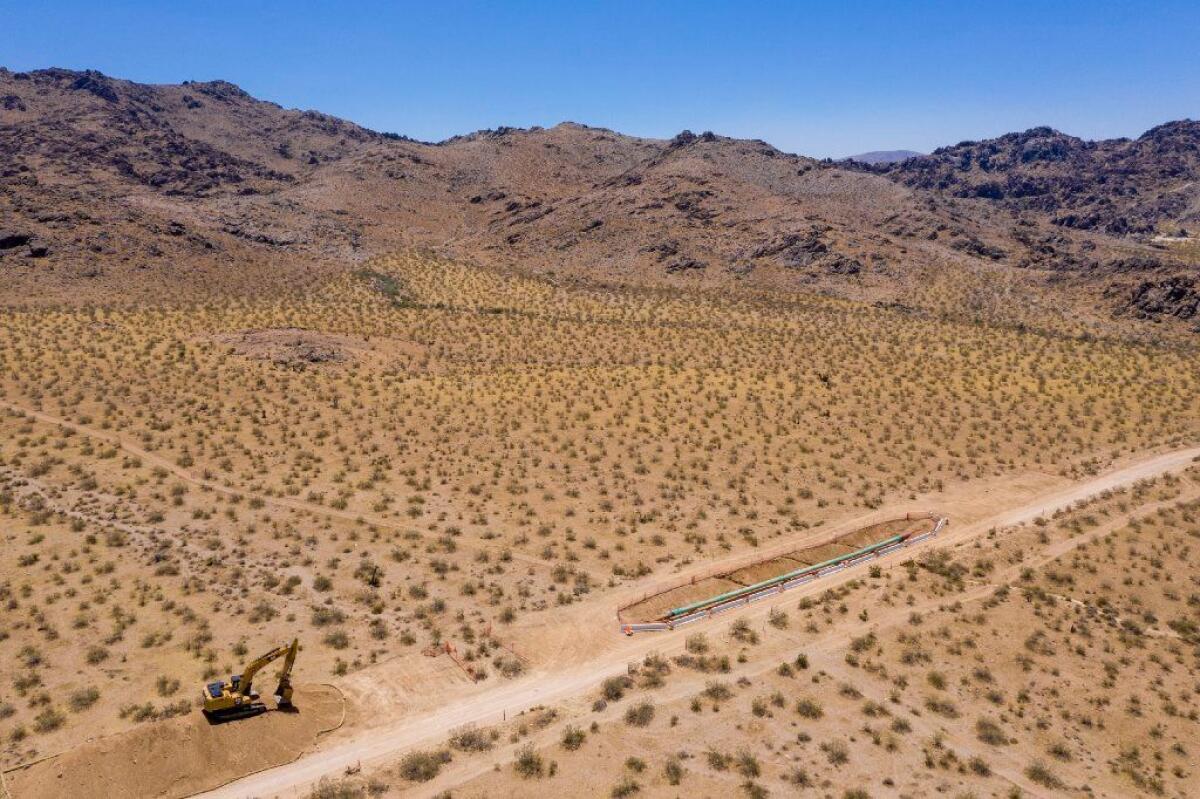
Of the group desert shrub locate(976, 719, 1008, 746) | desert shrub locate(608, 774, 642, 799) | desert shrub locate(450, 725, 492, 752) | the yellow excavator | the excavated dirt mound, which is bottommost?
desert shrub locate(976, 719, 1008, 746)

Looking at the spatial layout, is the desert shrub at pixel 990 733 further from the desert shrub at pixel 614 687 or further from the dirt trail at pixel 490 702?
the desert shrub at pixel 614 687

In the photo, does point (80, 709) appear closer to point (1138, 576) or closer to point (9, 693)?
point (9, 693)

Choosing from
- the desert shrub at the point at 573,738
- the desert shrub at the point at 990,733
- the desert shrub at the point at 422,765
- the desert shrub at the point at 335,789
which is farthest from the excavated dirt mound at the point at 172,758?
the desert shrub at the point at 990,733

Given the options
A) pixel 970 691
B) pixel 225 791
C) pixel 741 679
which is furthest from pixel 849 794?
pixel 225 791

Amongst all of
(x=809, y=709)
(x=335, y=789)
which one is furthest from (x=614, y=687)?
(x=335, y=789)

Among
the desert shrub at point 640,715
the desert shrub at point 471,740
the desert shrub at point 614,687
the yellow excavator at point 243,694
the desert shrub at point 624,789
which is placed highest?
the yellow excavator at point 243,694

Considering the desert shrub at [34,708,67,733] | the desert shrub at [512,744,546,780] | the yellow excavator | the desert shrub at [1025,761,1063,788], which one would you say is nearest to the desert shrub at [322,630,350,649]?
the yellow excavator

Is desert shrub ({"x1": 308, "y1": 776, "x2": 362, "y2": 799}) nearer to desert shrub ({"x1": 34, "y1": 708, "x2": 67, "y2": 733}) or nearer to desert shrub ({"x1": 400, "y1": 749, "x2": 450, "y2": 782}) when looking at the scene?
desert shrub ({"x1": 400, "y1": 749, "x2": 450, "y2": 782})
